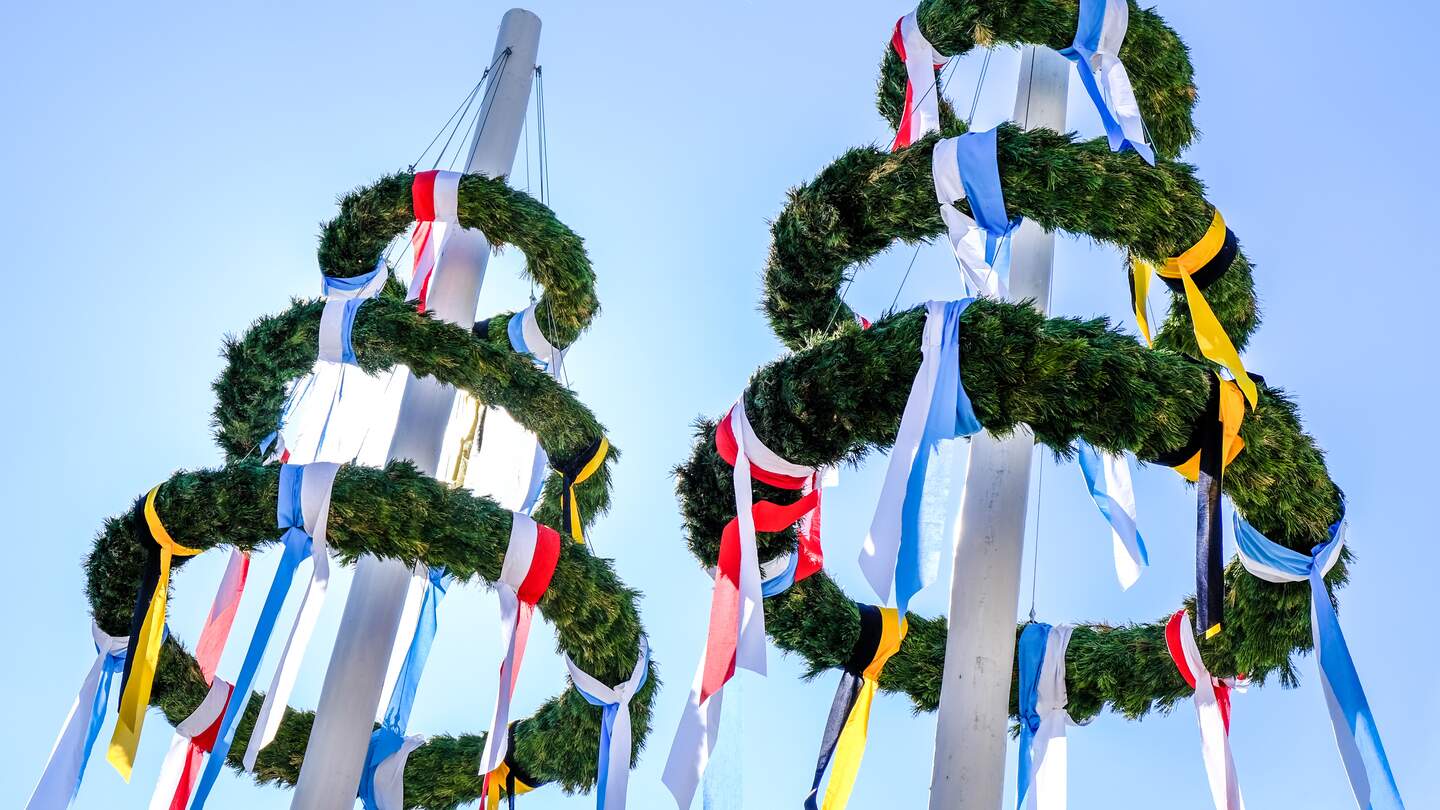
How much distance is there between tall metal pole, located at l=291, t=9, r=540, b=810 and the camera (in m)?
7.60

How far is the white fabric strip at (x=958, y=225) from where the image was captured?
6.68m

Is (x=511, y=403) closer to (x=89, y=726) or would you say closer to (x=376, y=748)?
(x=376, y=748)

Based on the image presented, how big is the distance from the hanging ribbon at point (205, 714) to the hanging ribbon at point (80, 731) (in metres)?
0.41

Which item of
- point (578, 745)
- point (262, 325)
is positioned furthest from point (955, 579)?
point (262, 325)

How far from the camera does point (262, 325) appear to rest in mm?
8484

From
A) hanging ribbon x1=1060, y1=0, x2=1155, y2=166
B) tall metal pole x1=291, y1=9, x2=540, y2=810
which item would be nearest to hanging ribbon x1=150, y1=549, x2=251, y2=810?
tall metal pole x1=291, y1=9, x2=540, y2=810

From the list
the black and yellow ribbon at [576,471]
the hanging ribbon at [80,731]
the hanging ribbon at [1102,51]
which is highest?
the hanging ribbon at [1102,51]

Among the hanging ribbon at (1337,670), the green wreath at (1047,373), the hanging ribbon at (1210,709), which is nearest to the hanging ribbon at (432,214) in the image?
the green wreath at (1047,373)

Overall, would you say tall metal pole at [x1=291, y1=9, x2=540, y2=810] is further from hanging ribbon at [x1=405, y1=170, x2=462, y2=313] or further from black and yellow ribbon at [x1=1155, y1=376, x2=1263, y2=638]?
black and yellow ribbon at [x1=1155, y1=376, x2=1263, y2=638]

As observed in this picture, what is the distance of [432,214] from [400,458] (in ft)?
4.69

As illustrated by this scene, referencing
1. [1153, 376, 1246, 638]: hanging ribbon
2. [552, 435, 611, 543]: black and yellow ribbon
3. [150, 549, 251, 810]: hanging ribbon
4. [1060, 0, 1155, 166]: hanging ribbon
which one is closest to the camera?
[1153, 376, 1246, 638]: hanging ribbon

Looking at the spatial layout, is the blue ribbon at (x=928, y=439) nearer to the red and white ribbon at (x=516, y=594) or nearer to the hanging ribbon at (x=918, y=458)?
the hanging ribbon at (x=918, y=458)

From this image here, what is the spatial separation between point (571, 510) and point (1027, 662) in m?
2.67

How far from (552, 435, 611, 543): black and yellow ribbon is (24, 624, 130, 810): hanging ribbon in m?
2.42
